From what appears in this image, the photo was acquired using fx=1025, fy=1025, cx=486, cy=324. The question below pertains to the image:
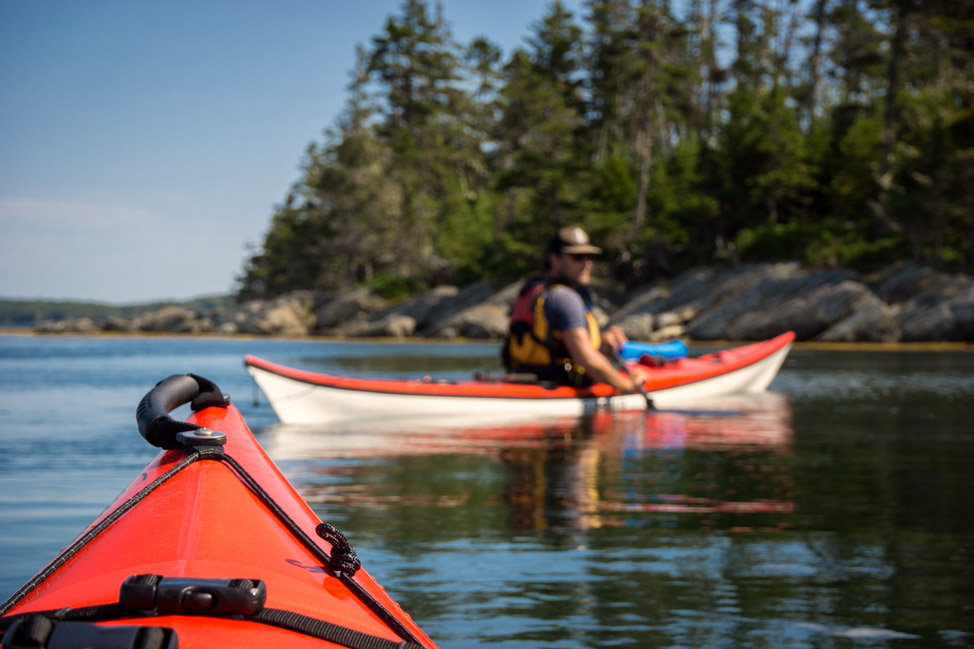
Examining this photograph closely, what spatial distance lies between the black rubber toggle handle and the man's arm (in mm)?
7519

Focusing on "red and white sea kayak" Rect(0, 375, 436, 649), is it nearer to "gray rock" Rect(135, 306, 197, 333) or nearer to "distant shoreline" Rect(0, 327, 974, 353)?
"distant shoreline" Rect(0, 327, 974, 353)

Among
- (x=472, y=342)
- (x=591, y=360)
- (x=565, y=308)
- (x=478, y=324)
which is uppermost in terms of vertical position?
(x=565, y=308)

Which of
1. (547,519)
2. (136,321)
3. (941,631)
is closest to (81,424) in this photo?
(547,519)

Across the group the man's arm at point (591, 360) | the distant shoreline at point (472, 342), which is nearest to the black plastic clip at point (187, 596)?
the man's arm at point (591, 360)

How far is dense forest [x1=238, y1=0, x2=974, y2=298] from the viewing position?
36469 mm

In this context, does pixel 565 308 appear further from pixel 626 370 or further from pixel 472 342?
pixel 472 342

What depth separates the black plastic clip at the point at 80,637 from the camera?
1646mm

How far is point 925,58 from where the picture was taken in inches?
1987

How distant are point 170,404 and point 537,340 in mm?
8518

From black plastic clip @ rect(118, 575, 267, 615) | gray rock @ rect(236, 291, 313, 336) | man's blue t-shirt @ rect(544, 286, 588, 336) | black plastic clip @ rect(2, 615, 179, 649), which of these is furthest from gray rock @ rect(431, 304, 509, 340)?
black plastic clip @ rect(2, 615, 179, 649)

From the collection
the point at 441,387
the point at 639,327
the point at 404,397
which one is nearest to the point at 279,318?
the point at 639,327

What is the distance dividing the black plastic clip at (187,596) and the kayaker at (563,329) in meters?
8.92

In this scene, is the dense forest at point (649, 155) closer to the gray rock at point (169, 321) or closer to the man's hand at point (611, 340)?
the gray rock at point (169, 321)

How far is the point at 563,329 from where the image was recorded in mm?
11062
